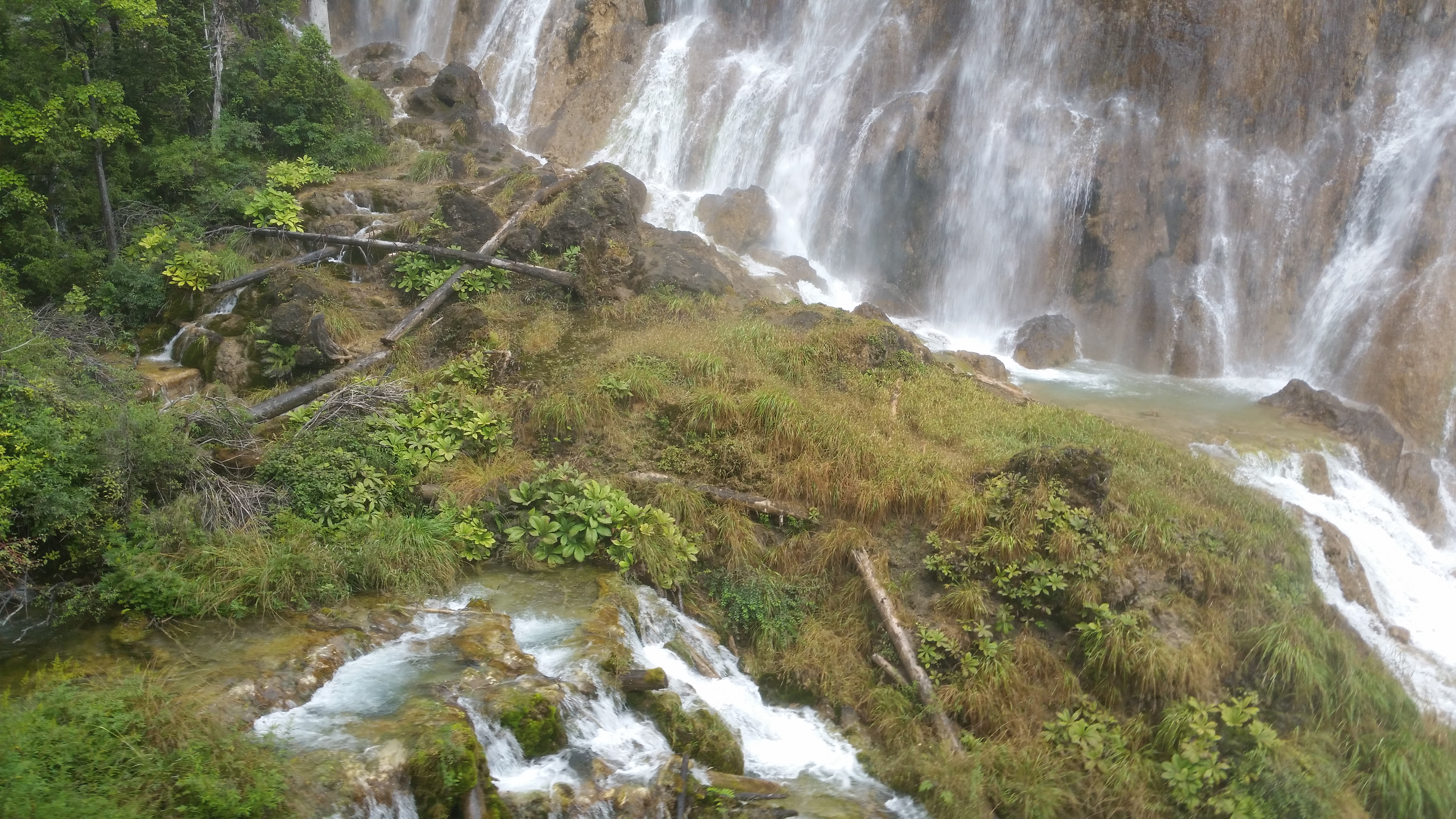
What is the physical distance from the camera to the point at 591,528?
275 inches

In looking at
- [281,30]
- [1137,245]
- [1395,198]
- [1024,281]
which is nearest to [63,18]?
[281,30]

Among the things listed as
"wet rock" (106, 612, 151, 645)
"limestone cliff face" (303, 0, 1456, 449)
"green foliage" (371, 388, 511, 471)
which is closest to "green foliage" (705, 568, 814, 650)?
"green foliage" (371, 388, 511, 471)

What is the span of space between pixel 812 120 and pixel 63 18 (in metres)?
16.0

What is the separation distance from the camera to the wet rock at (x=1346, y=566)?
869cm

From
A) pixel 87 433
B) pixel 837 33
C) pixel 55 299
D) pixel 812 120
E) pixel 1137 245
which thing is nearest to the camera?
pixel 87 433

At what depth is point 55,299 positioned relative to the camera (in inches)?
439

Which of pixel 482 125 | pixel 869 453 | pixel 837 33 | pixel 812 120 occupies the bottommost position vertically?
pixel 869 453

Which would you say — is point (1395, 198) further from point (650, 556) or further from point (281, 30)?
point (281, 30)

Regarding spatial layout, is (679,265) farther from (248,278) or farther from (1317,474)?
Result: (1317,474)

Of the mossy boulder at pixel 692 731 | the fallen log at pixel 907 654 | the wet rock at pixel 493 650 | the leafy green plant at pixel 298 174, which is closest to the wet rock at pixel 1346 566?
the fallen log at pixel 907 654

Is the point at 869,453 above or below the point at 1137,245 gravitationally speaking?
below

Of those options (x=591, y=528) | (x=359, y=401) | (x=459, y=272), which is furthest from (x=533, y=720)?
(x=459, y=272)

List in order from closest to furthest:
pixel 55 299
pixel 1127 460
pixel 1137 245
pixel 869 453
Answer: pixel 869 453, pixel 1127 460, pixel 55 299, pixel 1137 245

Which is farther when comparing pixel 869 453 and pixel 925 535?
pixel 869 453
